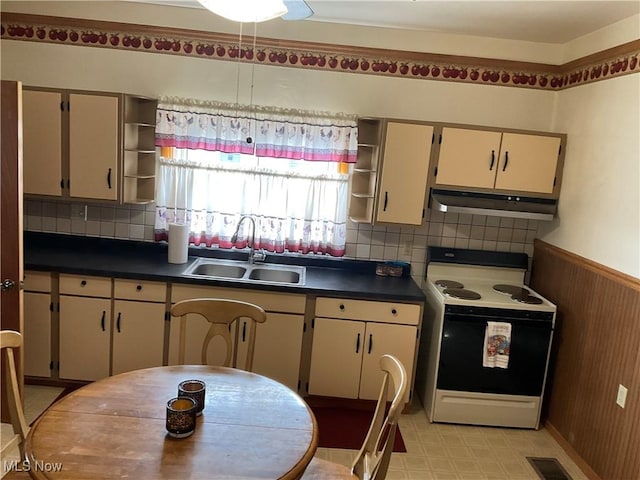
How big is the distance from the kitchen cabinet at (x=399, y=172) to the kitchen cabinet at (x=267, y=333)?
2.76ft

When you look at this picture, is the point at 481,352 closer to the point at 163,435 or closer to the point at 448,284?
the point at 448,284

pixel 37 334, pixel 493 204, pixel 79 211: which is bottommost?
pixel 37 334

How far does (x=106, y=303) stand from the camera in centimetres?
328

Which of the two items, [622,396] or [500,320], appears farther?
[500,320]

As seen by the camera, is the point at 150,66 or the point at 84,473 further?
the point at 150,66

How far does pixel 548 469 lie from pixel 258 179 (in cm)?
263

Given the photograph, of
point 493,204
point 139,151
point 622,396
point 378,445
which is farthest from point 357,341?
point 139,151

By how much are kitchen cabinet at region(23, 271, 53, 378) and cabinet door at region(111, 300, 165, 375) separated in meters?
0.44

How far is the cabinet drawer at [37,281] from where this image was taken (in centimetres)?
326

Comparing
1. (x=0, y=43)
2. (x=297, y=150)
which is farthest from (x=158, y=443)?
(x=0, y=43)

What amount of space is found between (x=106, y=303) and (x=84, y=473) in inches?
78.5

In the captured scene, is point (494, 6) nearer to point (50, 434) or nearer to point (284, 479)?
point (284, 479)

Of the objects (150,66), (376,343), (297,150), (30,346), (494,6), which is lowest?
(30,346)

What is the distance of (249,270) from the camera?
143 inches
